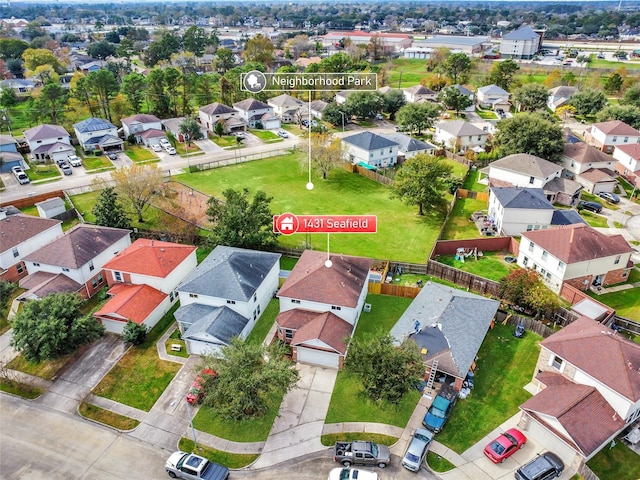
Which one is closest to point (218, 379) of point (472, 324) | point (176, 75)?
point (472, 324)

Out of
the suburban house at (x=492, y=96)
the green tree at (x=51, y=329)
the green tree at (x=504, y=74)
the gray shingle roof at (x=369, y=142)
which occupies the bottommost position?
the green tree at (x=51, y=329)

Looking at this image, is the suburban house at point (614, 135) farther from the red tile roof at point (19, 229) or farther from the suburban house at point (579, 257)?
the red tile roof at point (19, 229)

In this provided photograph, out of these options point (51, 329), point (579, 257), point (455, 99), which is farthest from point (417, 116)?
point (51, 329)

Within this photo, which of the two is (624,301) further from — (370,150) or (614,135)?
(614,135)

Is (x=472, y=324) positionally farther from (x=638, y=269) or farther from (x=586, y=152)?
(x=586, y=152)

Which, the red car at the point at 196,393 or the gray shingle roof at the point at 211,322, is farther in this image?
the gray shingle roof at the point at 211,322

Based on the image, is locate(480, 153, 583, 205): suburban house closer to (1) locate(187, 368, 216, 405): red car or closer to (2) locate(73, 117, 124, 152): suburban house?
(1) locate(187, 368, 216, 405): red car

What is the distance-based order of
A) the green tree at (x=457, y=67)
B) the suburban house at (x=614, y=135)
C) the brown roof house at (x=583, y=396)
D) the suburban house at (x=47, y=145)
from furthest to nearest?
the green tree at (x=457, y=67) → the suburban house at (x=614, y=135) → the suburban house at (x=47, y=145) → the brown roof house at (x=583, y=396)

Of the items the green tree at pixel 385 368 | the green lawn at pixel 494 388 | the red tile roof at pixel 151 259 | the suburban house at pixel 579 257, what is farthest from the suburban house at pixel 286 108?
the green tree at pixel 385 368
